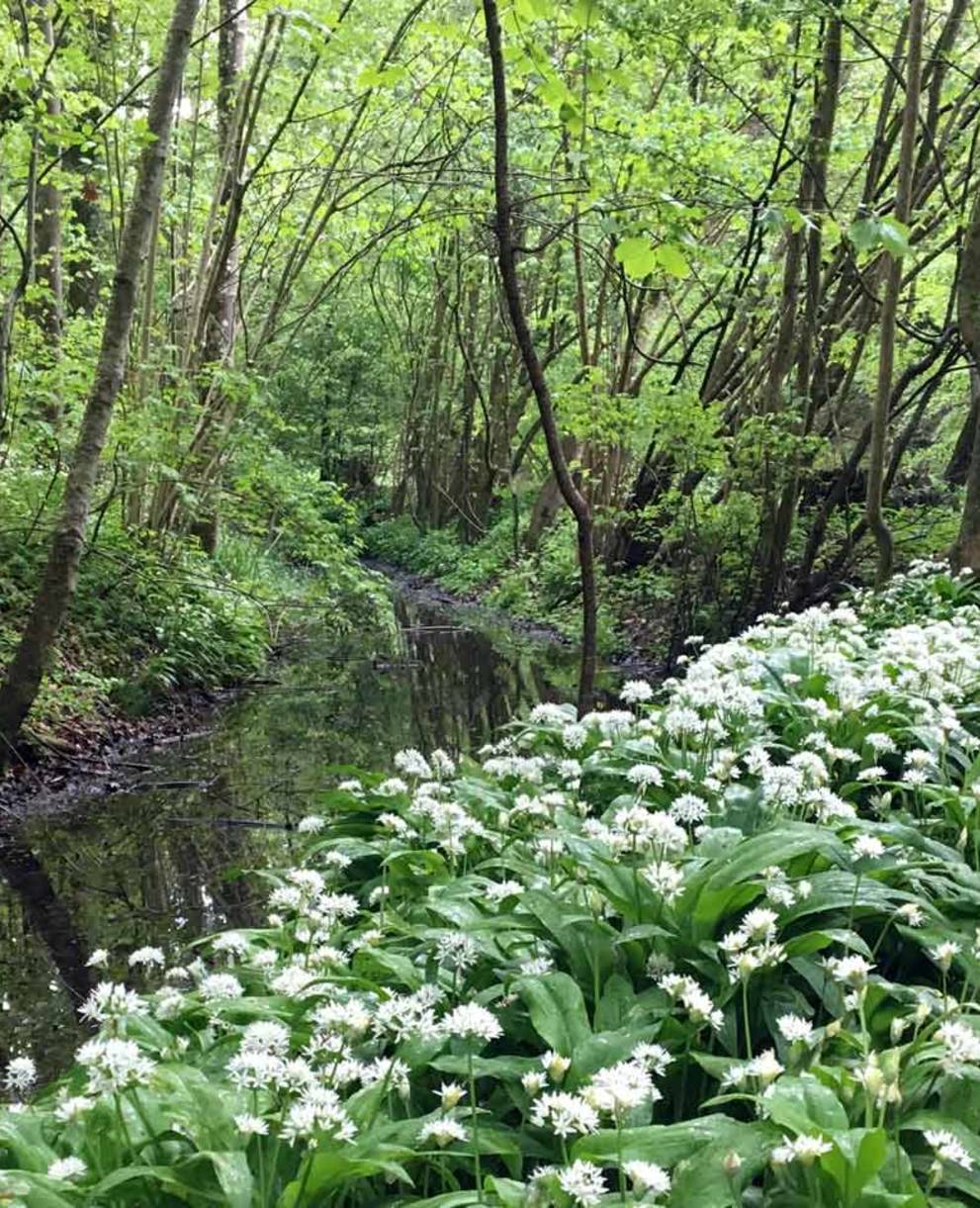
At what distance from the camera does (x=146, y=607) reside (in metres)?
9.15

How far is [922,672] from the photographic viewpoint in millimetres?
4148

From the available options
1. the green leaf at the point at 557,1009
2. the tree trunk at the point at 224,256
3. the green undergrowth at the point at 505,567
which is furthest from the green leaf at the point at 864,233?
the green undergrowth at the point at 505,567

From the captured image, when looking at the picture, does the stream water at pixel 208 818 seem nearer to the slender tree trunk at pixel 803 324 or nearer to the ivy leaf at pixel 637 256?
the ivy leaf at pixel 637 256

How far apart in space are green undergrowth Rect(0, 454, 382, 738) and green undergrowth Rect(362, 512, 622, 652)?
146 inches

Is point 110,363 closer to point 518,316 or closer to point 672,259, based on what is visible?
point 518,316

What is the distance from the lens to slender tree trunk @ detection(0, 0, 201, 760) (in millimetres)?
5395

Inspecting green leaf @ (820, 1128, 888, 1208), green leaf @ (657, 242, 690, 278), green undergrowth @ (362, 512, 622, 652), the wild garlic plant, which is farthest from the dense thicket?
green leaf @ (820, 1128, 888, 1208)

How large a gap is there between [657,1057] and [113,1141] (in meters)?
1.02

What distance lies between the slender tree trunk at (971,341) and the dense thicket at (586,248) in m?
0.02

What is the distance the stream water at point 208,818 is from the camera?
14.1 ft

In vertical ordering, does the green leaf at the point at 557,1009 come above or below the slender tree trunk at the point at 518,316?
below

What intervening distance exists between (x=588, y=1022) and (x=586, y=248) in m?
7.60

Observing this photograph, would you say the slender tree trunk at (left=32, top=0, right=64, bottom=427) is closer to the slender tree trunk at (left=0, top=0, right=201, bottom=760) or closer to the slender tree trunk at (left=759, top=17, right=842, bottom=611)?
the slender tree trunk at (left=0, top=0, right=201, bottom=760)

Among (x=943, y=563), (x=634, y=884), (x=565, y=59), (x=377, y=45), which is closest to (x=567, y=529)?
(x=377, y=45)
